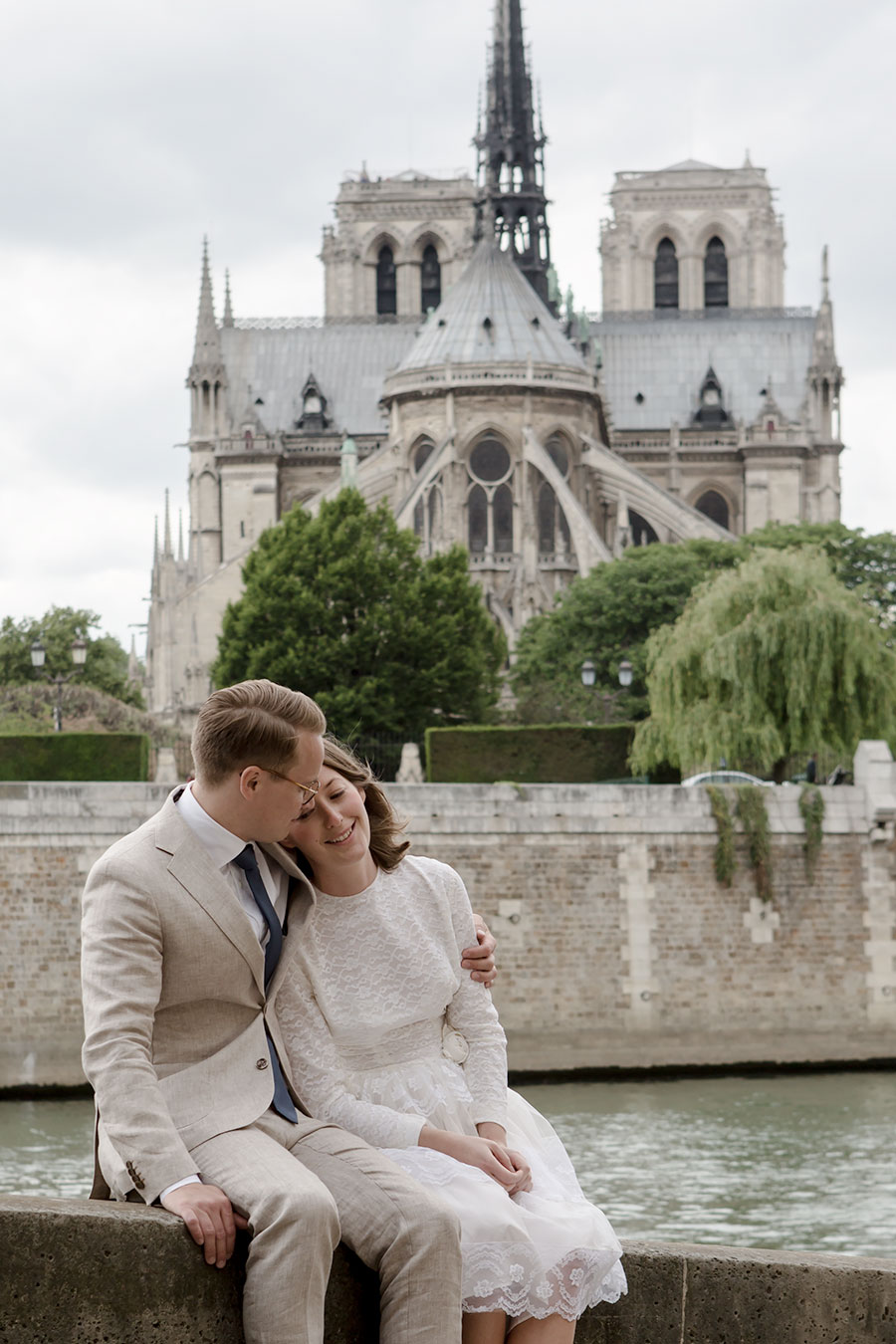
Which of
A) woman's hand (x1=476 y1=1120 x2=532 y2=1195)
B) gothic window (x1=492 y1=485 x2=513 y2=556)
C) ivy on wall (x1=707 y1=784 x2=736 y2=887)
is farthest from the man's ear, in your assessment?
gothic window (x1=492 y1=485 x2=513 y2=556)

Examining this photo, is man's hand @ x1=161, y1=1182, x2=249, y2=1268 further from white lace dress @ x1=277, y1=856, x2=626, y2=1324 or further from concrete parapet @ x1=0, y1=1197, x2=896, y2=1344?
white lace dress @ x1=277, y1=856, x2=626, y2=1324

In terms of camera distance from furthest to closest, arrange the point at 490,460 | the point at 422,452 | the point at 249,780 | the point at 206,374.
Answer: the point at 206,374, the point at 422,452, the point at 490,460, the point at 249,780

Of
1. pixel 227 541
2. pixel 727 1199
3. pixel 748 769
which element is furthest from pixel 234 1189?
pixel 227 541

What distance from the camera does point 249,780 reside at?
12.6ft

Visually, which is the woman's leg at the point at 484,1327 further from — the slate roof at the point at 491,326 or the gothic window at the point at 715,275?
the gothic window at the point at 715,275

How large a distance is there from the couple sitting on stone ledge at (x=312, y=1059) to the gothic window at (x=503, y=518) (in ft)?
161

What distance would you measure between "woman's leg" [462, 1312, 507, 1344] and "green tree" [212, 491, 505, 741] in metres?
30.6

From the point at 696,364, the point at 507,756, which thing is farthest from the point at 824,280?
the point at 507,756

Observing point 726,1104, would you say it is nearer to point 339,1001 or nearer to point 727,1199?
point 727,1199

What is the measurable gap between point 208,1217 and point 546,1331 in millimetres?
699

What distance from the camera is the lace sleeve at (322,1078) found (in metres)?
4.02

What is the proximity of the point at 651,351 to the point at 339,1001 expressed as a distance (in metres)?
65.5

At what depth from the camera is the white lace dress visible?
390 cm

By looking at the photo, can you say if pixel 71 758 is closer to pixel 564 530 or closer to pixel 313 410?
pixel 564 530
